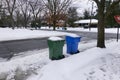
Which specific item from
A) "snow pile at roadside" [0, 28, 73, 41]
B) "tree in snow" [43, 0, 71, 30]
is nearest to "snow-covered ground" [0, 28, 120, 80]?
"snow pile at roadside" [0, 28, 73, 41]

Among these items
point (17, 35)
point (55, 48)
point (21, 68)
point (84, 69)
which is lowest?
point (21, 68)

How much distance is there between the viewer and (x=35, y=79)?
716 cm

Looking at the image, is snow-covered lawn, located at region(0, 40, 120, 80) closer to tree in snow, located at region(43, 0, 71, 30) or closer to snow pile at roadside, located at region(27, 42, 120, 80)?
snow pile at roadside, located at region(27, 42, 120, 80)

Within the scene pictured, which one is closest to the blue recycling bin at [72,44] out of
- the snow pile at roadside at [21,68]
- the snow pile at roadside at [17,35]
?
the snow pile at roadside at [21,68]

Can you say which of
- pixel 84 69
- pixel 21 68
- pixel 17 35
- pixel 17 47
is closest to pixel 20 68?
pixel 21 68

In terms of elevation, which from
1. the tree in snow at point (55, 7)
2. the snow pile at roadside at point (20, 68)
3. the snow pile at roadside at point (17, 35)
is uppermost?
the tree in snow at point (55, 7)

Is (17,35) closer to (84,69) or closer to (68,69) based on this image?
(68,69)

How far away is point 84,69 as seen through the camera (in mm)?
7941

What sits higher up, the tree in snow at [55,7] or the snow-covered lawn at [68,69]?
the tree in snow at [55,7]

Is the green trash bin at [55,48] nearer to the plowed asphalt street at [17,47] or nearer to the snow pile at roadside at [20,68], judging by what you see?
the snow pile at roadside at [20,68]

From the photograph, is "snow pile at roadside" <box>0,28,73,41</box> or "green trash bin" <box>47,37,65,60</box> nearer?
"green trash bin" <box>47,37,65,60</box>

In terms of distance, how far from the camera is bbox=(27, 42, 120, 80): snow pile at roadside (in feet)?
24.0

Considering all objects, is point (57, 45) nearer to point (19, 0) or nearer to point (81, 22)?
point (19, 0)

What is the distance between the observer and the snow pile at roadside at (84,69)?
Answer: 24.0ft
